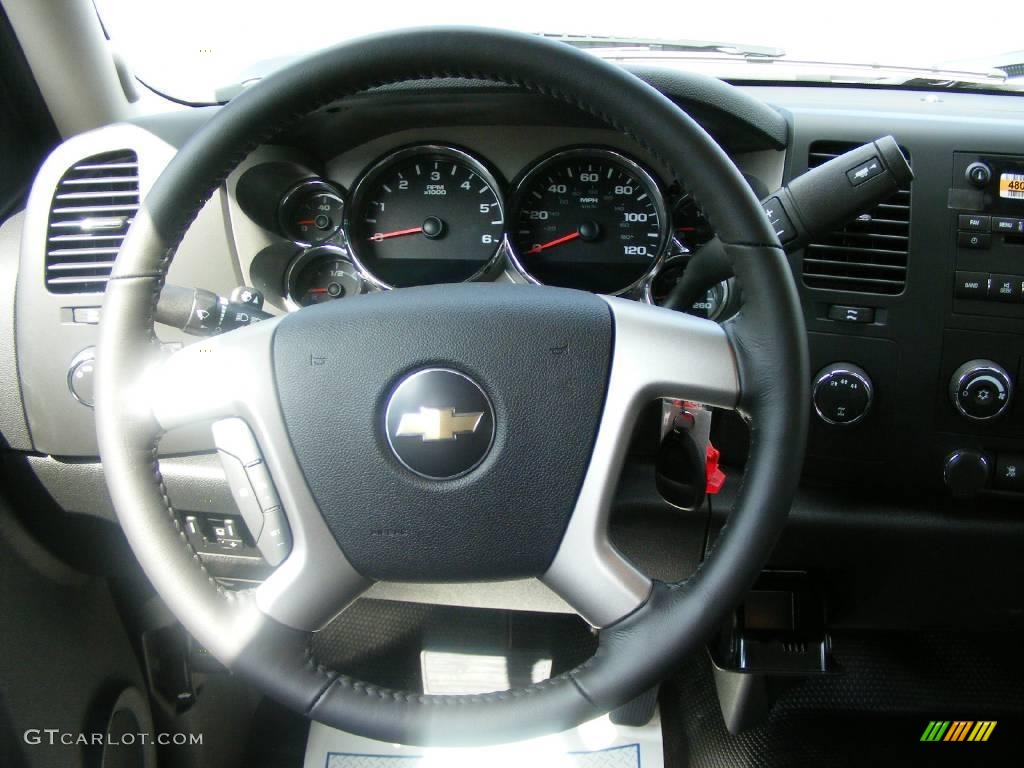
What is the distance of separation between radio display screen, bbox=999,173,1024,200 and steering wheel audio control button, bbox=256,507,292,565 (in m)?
1.05

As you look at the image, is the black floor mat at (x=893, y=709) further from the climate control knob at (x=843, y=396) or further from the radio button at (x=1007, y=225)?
the radio button at (x=1007, y=225)

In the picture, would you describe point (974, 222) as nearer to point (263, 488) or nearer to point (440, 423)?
point (440, 423)

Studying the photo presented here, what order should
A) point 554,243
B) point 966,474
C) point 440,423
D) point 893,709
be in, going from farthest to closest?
point 893,709, point 554,243, point 966,474, point 440,423

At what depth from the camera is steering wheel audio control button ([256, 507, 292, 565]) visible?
34.7 inches

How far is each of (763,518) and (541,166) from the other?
758 millimetres

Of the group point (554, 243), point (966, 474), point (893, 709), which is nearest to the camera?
point (966, 474)

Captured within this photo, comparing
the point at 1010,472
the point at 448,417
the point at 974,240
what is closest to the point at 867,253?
the point at 974,240

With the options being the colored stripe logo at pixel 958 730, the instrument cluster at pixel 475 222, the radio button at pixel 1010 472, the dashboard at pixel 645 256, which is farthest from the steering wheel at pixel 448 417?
the colored stripe logo at pixel 958 730

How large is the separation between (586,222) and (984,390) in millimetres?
630

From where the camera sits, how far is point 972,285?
1.17 m

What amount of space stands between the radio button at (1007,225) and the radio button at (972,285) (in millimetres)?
64

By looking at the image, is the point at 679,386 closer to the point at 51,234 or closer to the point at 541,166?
the point at 541,166

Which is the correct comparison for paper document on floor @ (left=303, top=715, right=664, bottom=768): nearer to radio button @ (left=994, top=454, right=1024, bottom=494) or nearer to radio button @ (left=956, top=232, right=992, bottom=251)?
radio button @ (left=994, top=454, right=1024, bottom=494)

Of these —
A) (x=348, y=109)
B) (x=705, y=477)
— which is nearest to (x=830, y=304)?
(x=705, y=477)
